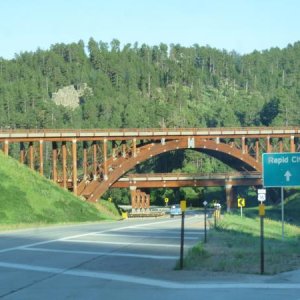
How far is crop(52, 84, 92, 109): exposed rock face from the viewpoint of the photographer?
589 ft

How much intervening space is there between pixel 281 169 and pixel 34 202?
120 ft

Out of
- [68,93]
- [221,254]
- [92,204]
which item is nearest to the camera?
[221,254]

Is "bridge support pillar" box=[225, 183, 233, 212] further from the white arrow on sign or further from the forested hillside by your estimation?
the white arrow on sign

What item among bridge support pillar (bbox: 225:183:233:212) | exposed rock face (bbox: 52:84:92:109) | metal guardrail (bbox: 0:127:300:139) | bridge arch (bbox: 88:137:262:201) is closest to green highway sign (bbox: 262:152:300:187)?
metal guardrail (bbox: 0:127:300:139)

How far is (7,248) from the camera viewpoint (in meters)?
23.8

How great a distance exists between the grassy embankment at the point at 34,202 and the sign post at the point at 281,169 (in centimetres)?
2879

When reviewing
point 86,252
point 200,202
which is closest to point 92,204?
point 200,202

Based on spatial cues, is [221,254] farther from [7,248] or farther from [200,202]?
[200,202]

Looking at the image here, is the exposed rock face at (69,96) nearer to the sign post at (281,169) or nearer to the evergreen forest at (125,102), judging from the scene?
the evergreen forest at (125,102)

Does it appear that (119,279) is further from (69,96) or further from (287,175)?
(69,96)

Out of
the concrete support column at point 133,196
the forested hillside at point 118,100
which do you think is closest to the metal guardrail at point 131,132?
the concrete support column at point 133,196

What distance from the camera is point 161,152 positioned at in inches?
3179

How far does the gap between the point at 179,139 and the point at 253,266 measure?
63501 millimetres

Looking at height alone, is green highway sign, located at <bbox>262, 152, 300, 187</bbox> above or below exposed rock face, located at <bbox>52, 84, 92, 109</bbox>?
below
